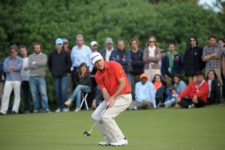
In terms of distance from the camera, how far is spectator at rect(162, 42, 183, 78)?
24938 mm

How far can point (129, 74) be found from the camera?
80.8 ft

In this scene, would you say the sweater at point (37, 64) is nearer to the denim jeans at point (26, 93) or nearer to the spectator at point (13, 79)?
the spectator at point (13, 79)

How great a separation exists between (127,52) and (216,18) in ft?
29.5

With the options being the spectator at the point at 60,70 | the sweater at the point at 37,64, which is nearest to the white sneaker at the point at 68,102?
the spectator at the point at 60,70

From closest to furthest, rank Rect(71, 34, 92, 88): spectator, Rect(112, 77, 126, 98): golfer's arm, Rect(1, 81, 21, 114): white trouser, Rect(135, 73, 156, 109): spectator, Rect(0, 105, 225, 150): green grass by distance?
Rect(0, 105, 225, 150): green grass → Rect(112, 77, 126, 98): golfer's arm → Rect(135, 73, 156, 109): spectator → Rect(1, 81, 21, 114): white trouser → Rect(71, 34, 92, 88): spectator

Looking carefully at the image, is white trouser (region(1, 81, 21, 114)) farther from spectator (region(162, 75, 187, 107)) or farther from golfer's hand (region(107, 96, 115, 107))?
golfer's hand (region(107, 96, 115, 107))

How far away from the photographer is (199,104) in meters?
23.6

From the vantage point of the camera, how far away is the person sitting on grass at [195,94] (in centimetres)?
2339

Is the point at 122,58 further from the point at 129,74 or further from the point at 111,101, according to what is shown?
the point at 111,101

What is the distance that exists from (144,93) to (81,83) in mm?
2203

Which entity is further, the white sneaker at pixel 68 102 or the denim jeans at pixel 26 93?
the denim jeans at pixel 26 93

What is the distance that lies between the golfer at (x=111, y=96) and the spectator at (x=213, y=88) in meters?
9.24

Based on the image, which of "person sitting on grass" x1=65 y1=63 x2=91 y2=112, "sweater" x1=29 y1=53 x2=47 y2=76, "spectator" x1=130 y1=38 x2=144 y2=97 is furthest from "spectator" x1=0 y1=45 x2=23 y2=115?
"spectator" x1=130 y1=38 x2=144 y2=97

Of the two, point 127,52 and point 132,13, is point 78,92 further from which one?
point 132,13
